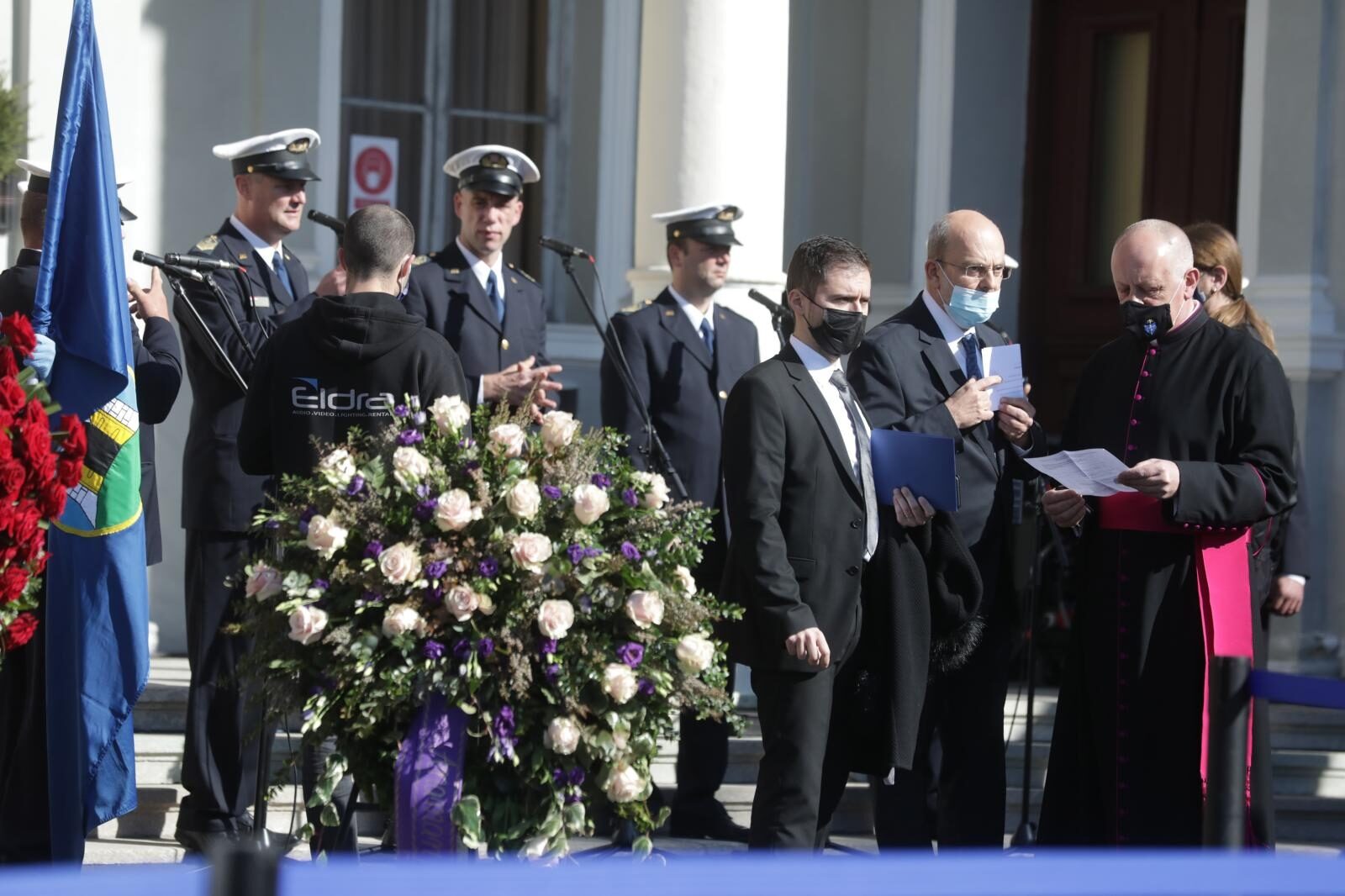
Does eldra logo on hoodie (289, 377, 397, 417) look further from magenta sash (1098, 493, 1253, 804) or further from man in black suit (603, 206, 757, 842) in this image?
magenta sash (1098, 493, 1253, 804)

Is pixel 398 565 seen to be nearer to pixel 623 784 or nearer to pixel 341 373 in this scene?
pixel 623 784

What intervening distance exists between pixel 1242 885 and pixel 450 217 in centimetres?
760

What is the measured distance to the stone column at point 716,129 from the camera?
26.0ft

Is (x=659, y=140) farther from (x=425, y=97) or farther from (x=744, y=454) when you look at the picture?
(x=744, y=454)

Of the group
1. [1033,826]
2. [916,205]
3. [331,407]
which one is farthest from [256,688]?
[916,205]

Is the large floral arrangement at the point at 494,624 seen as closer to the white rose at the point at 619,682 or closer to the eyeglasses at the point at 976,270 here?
the white rose at the point at 619,682

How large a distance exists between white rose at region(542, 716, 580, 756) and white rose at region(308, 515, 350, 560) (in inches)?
23.8

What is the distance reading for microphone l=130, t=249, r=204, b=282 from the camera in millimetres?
5520

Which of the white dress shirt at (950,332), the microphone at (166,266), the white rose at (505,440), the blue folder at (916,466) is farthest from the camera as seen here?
the white dress shirt at (950,332)

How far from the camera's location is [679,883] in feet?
6.84

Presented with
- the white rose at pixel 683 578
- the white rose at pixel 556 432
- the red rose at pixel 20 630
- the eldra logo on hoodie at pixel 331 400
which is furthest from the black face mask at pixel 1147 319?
the red rose at pixel 20 630

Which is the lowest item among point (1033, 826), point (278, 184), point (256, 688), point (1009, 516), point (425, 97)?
point (1033, 826)

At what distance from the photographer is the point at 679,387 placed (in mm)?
6930

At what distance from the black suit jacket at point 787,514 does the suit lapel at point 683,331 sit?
5.76ft
